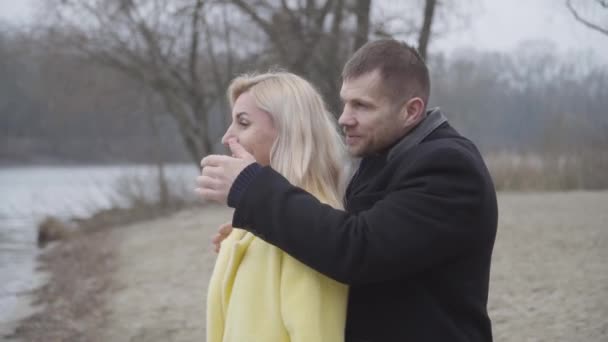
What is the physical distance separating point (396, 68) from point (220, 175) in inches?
23.7

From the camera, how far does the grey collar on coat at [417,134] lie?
1961 millimetres

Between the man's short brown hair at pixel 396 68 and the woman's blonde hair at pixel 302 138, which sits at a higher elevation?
the man's short brown hair at pixel 396 68

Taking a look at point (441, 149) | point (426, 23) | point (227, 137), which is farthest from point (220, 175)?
point (426, 23)

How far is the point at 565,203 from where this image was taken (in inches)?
606

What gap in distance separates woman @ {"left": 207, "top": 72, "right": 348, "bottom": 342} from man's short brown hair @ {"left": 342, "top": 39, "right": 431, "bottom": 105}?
27cm

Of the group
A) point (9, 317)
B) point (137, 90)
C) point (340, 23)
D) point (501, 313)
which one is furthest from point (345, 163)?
point (137, 90)

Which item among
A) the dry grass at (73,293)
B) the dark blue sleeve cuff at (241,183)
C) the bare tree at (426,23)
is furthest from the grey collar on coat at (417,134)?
the bare tree at (426,23)

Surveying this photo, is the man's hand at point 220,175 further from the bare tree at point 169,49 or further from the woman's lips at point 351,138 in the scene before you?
the bare tree at point 169,49

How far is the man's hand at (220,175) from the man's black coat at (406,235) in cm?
7

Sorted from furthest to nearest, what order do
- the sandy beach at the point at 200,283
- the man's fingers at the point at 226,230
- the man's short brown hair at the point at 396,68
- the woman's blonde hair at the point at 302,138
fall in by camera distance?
the sandy beach at the point at 200,283, the man's fingers at the point at 226,230, the woman's blonde hair at the point at 302,138, the man's short brown hair at the point at 396,68

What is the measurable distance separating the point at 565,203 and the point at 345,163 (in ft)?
47.3

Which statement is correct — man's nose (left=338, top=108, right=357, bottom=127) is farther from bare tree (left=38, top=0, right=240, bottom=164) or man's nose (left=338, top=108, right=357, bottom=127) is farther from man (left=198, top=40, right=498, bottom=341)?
bare tree (left=38, top=0, right=240, bottom=164)

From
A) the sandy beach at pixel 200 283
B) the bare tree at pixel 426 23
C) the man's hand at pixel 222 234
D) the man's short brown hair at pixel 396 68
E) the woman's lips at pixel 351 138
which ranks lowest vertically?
the sandy beach at pixel 200 283

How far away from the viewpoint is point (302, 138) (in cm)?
217
